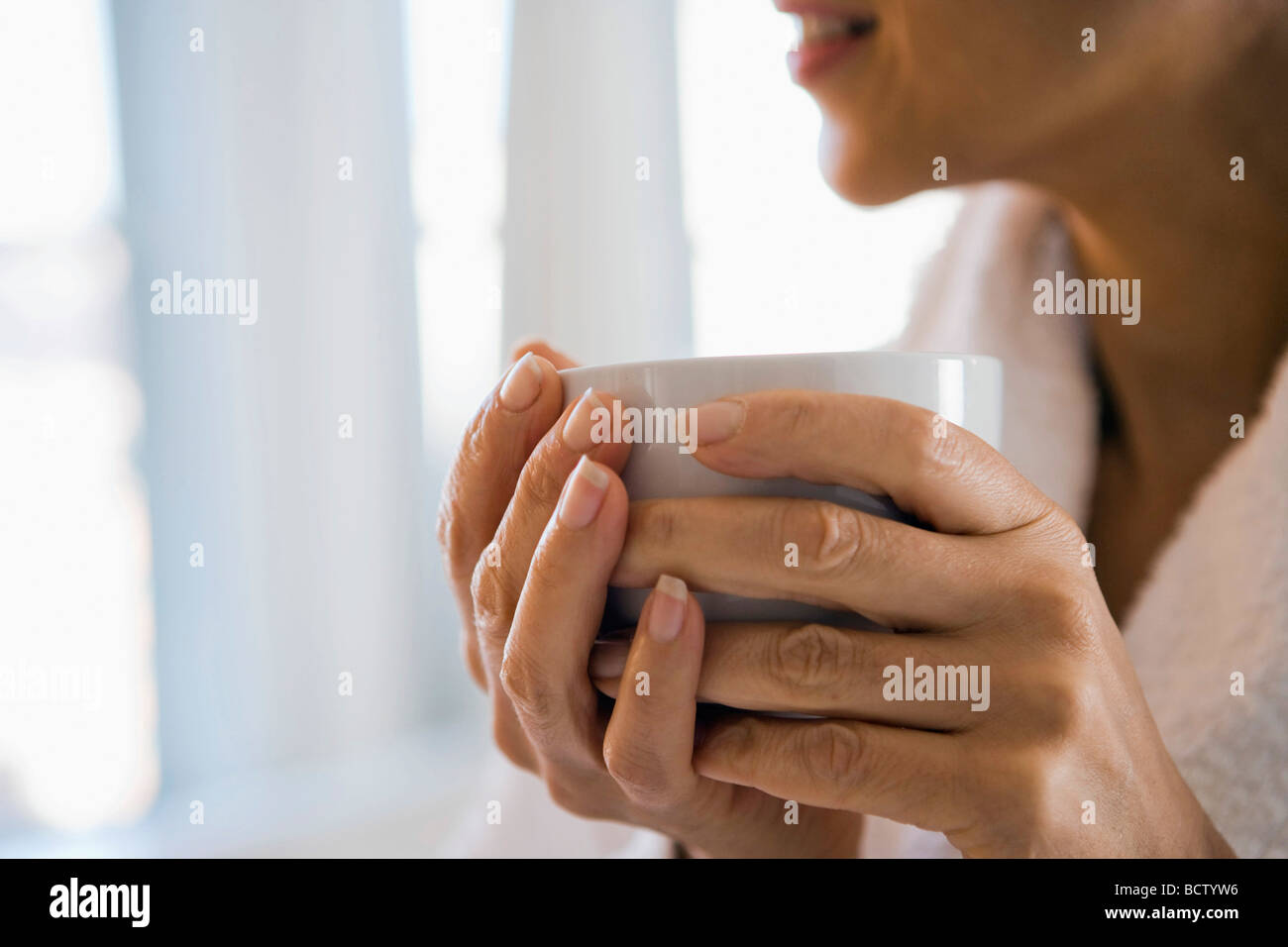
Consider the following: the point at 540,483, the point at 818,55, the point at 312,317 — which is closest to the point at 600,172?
the point at 312,317

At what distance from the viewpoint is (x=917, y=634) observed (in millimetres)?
327

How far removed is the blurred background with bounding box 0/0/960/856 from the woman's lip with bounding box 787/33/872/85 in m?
0.35

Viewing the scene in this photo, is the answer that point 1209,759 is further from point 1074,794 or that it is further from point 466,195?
point 466,195

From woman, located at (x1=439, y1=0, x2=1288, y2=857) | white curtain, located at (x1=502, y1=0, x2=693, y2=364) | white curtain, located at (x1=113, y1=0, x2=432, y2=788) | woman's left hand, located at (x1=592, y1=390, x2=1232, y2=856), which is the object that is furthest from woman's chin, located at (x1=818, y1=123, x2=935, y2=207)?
white curtain, located at (x1=113, y1=0, x2=432, y2=788)

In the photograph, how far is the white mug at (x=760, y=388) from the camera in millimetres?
296

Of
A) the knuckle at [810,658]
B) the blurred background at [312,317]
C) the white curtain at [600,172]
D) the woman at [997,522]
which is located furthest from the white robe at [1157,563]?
the white curtain at [600,172]

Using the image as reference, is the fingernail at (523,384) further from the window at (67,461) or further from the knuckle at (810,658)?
the window at (67,461)

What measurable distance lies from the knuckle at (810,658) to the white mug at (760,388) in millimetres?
14

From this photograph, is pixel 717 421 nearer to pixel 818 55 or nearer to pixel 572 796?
pixel 572 796

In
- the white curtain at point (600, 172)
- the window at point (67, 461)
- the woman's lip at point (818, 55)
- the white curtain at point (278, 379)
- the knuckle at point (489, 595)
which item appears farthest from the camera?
the white curtain at point (600, 172)

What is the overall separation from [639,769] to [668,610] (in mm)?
95

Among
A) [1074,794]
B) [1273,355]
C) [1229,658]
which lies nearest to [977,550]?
[1074,794]
